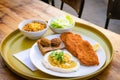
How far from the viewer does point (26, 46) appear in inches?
46.0

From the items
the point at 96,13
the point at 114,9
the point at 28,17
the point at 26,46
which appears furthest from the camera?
→ the point at 96,13

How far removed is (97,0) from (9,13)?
7.73 ft

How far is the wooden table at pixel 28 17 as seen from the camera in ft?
3.25

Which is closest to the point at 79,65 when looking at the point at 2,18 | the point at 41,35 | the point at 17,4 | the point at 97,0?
the point at 41,35

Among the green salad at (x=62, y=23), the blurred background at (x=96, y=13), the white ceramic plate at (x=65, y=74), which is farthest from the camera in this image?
the blurred background at (x=96, y=13)

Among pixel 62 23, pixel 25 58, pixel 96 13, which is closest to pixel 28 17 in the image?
pixel 62 23

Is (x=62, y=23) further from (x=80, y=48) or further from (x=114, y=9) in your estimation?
(x=114, y=9)

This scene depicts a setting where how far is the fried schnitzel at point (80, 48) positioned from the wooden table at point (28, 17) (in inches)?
3.1

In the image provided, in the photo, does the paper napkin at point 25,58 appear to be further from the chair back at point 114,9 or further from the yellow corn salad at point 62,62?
the chair back at point 114,9

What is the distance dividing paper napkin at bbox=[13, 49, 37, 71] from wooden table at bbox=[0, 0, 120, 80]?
0.07m

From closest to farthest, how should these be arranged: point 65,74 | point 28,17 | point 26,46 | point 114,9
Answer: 1. point 65,74
2. point 26,46
3. point 28,17
4. point 114,9

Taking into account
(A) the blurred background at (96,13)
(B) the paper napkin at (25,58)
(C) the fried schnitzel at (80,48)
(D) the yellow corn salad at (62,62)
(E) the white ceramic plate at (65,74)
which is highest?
(C) the fried schnitzel at (80,48)

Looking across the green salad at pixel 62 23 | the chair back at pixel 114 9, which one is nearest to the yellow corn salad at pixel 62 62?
the green salad at pixel 62 23

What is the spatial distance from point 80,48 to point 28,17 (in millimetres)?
535
